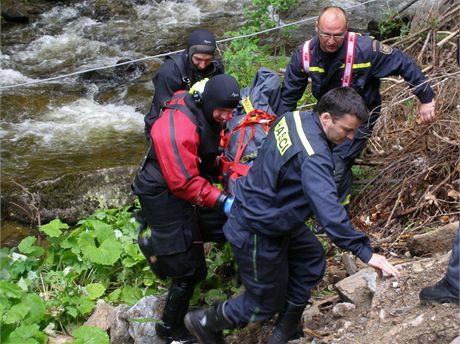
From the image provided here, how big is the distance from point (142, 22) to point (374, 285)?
8674mm

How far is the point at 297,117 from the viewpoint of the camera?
3291 mm

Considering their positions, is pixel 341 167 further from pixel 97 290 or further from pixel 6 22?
Result: pixel 6 22

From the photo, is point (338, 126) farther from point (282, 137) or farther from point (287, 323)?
point (287, 323)

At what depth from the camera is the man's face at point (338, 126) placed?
312 centimetres

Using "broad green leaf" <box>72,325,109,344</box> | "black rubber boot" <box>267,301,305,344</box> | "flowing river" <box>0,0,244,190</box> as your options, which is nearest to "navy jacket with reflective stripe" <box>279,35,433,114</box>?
"black rubber boot" <box>267,301,305,344</box>

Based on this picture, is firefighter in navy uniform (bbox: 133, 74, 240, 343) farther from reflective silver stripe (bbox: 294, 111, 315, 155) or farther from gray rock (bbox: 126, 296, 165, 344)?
reflective silver stripe (bbox: 294, 111, 315, 155)

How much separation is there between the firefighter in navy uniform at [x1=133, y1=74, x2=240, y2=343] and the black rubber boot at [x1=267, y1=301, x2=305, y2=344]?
2.01 ft

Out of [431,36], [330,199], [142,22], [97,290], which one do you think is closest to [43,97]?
[142,22]

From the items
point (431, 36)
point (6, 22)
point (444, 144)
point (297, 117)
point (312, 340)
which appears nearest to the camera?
point (297, 117)

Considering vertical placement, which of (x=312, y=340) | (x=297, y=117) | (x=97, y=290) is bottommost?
(x=97, y=290)

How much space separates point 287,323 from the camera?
388 centimetres

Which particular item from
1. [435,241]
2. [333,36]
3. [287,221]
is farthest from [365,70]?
[287,221]

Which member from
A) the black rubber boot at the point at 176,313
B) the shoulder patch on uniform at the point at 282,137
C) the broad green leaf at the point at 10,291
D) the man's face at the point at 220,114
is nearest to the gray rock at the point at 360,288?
the black rubber boot at the point at 176,313

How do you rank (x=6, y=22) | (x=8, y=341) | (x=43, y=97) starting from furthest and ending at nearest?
(x=6, y=22)
(x=43, y=97)
(x=8, y=341)
